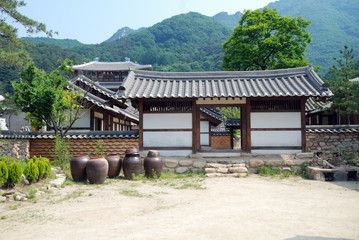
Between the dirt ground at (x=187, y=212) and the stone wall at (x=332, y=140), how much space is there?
608cm

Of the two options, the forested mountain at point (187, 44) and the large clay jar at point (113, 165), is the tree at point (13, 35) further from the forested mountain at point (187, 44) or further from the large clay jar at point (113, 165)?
the forested mountain at point (187, 44)

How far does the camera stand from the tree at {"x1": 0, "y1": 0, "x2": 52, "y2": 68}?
9.73 m

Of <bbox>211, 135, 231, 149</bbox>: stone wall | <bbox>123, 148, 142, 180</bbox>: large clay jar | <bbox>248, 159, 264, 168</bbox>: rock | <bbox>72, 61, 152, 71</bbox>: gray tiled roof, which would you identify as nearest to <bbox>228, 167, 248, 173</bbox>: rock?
<bbox>248, 159, 264, 168</bbox>: rock

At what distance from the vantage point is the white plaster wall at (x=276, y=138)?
11.3 m

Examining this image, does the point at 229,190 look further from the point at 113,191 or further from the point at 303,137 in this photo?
the point at 303,137

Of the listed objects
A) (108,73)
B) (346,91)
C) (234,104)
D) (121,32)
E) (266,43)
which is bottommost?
(234,104)

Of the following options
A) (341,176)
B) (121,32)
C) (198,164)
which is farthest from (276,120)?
(121,32)

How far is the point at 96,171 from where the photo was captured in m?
8.55

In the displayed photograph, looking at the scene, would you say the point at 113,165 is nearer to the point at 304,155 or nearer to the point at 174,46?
the point at 304,155

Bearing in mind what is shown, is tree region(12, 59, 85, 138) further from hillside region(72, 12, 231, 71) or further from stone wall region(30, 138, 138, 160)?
hillside region(72, 12, 231, 71)

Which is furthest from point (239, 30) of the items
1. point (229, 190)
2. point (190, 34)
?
point (190, 34)

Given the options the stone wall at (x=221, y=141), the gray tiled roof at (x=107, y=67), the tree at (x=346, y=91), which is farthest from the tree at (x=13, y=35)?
the gray tiled roof at (x=107, y=67)

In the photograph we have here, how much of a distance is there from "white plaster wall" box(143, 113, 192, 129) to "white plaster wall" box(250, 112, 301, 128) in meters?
2.68

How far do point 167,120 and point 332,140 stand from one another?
30.5 ft
